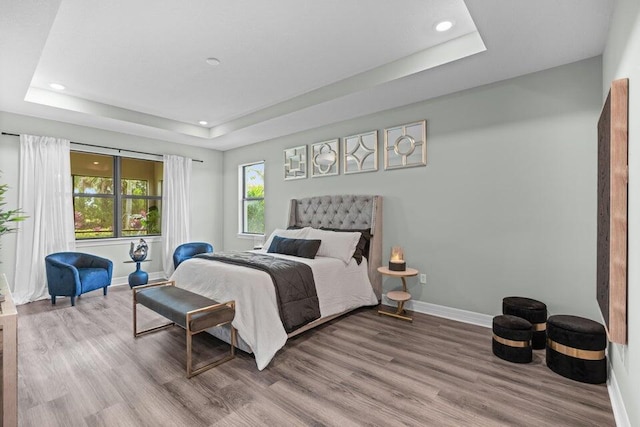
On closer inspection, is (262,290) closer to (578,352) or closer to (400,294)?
(400,294)

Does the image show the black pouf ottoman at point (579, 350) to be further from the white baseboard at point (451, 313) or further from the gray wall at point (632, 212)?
the white baseboard at point (451, 313)

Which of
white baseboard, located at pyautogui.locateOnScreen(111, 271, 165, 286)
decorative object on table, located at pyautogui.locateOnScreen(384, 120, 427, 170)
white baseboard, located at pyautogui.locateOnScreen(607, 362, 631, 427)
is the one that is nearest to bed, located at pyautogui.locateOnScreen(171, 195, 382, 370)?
decorative object on table, located at pyautogui.locateOnScreen(384, 120, 427, 170)

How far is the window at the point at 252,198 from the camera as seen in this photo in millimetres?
6039

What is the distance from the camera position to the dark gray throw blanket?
112 inches

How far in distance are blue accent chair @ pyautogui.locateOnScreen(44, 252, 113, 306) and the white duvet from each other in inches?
65.7

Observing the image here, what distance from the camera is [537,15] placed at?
85.5 inches

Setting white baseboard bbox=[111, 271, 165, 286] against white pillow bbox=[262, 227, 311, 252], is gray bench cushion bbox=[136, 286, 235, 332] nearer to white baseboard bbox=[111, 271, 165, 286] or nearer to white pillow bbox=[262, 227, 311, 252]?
white pillow bbox=[262, 227, 311, 252]

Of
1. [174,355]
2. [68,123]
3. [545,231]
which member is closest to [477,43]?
[545,231]

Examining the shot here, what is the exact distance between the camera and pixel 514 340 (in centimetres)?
252

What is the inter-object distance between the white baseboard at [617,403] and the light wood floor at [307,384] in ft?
0.16

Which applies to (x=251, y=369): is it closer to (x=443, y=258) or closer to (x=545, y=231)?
(x=443, y=258)

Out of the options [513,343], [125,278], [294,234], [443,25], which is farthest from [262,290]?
[125,278]

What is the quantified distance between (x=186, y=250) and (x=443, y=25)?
4.83 meters

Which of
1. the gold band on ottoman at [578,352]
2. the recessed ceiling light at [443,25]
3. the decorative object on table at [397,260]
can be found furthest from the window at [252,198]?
the gold band on ottoman at [578,352]
